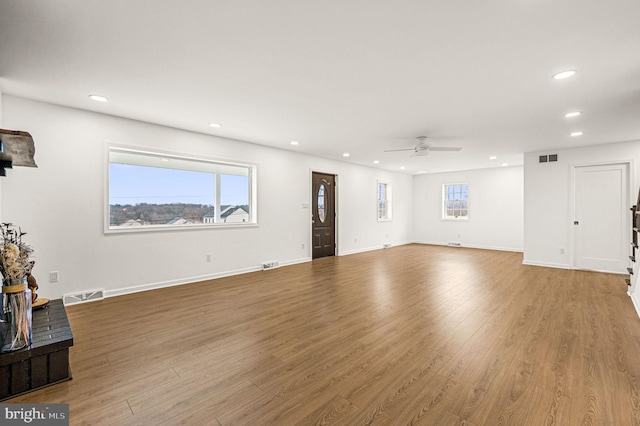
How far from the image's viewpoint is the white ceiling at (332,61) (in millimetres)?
1944

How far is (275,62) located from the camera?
262cm

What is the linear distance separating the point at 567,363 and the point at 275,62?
357 cm

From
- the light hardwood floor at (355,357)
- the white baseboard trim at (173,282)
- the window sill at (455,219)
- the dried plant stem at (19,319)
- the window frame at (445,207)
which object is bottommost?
the light hardwood floor at (355,357)

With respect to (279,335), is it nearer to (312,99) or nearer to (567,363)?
(567,363)

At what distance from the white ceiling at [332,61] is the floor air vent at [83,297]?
2479 millimetres

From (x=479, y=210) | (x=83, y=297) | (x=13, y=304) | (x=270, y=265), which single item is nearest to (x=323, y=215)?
(x=270, y=265)

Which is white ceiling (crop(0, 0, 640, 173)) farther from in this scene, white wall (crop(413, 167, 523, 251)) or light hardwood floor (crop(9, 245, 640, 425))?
white wall (crop(413, 167, 523, 251))

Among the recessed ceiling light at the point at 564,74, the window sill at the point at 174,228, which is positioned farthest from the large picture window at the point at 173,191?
the recessed ceiling light at the point at 564,74

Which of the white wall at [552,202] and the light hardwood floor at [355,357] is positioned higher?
the white wall at [552,202]

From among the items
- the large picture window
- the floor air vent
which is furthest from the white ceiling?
the floor air vent

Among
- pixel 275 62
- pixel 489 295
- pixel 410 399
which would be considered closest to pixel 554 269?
pixel 489 295

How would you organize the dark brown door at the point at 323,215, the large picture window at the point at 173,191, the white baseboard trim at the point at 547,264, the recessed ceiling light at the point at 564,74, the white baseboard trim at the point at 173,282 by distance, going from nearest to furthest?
the recessed ceiling light at the point at 564,74, the white baseboard trim at the point at 173,282, the large picture window at the point at 173,191, the white baseboard trim at the point at 547,264, the dark brown door at the point at 323,215

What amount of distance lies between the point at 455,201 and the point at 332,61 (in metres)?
8.64

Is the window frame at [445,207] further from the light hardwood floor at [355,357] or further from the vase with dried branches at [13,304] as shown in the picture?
the vase with dried branches at [13,304]
